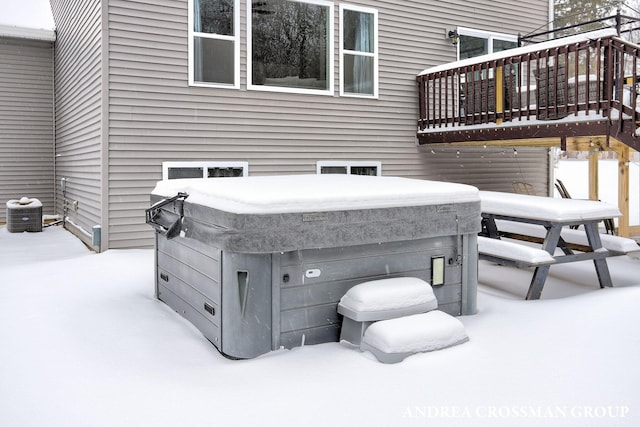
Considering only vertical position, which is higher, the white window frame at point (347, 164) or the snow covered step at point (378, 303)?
the white window frame at point (347, 164)

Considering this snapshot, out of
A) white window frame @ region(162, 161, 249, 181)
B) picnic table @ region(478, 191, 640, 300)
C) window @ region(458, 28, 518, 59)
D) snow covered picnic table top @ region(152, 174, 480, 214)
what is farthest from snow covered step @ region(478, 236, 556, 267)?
window @ region(458, 28, 518, 59)

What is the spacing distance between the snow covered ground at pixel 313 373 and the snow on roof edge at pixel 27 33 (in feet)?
25.4

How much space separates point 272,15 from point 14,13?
150ft

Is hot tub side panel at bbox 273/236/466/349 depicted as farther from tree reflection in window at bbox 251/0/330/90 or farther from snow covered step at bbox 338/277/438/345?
tree reflection in window at bbox 251/0/330/90

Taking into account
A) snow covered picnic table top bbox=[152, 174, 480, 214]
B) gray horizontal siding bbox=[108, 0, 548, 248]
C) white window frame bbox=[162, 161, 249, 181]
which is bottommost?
snow covered picnic table top bbox=[152, 174, 480, 214]

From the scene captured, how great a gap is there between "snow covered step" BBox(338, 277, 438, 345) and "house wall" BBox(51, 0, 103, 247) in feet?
15.1

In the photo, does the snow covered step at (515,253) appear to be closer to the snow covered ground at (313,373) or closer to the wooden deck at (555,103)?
the snow covered ground at (313,373)

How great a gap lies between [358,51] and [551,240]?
4.96 meters

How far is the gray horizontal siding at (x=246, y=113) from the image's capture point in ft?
→ 22.9

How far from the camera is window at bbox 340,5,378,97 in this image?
8.65m

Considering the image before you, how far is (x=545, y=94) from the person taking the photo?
722cm

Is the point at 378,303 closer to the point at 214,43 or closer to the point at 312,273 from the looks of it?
the point at 312,273

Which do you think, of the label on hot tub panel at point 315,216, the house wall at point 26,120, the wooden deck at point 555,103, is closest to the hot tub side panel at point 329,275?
the label on hot tub panel at point 315,216

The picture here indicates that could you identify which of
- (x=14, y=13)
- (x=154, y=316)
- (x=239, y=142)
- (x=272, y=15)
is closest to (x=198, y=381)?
(x=154, y=316)
